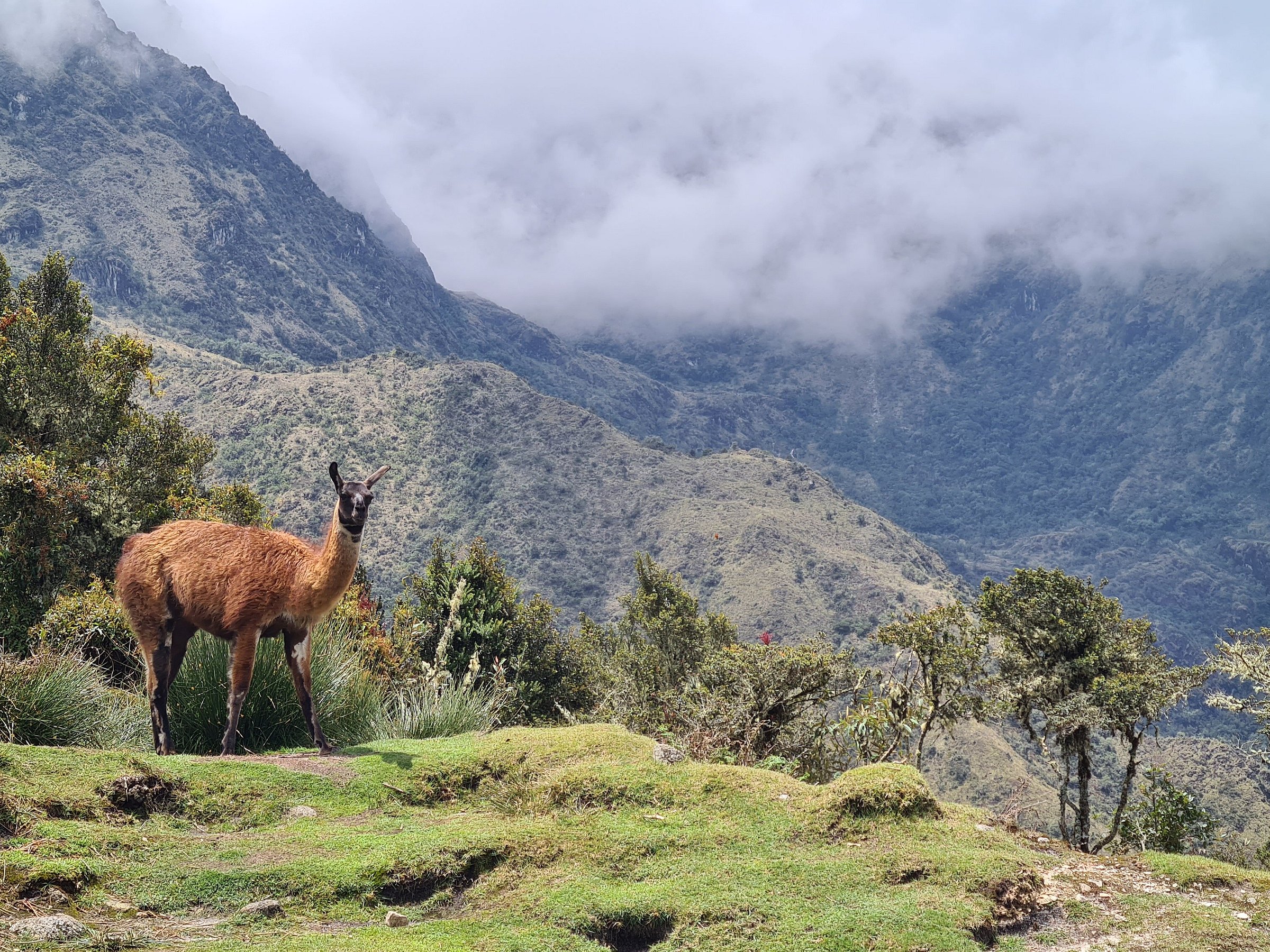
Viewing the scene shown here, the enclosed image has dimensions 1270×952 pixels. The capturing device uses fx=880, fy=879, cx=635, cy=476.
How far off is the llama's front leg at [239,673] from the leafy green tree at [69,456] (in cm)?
280

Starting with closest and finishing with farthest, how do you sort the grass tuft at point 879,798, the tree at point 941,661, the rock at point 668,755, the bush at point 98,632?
the grass tuft at point 879,798, the rock at point 668,755, the bush at point 98,632, the tree at point 941,661

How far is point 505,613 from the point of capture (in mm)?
25047

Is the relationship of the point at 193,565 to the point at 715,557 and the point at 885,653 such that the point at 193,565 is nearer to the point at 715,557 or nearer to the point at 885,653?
the point at 885,653

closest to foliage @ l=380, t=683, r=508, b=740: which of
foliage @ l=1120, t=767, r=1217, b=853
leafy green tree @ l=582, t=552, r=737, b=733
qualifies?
foliage @ l=1120, t=767, r=1217, b=853

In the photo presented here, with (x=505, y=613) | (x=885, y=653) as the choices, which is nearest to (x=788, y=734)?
(x=505, y=613)

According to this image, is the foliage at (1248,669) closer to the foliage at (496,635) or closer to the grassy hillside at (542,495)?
the foliage at (496,635)

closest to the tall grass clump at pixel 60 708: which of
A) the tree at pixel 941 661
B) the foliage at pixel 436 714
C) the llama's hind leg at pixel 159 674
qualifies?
the llama's hind leg at pixel 159 674

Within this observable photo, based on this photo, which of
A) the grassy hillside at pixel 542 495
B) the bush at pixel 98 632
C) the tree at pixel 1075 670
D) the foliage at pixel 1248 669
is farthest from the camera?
the grassy hillside at pixel 542 495

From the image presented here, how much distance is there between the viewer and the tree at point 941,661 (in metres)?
12.0

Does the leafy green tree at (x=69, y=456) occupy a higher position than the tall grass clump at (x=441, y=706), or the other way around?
the leafy green tree at (x=69, y=456)

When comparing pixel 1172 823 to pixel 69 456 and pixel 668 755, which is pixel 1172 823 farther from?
pixel 69 456

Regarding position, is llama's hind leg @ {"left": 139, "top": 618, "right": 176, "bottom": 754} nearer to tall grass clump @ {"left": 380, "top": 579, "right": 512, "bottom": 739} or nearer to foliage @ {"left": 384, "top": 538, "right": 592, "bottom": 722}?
tall grass clump @ {"left": 380, "top": 579, "right": 512, "bottom": 739}

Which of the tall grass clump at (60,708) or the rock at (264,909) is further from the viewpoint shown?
the tall grass clump at (60,708)

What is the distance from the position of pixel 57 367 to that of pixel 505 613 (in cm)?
1254
